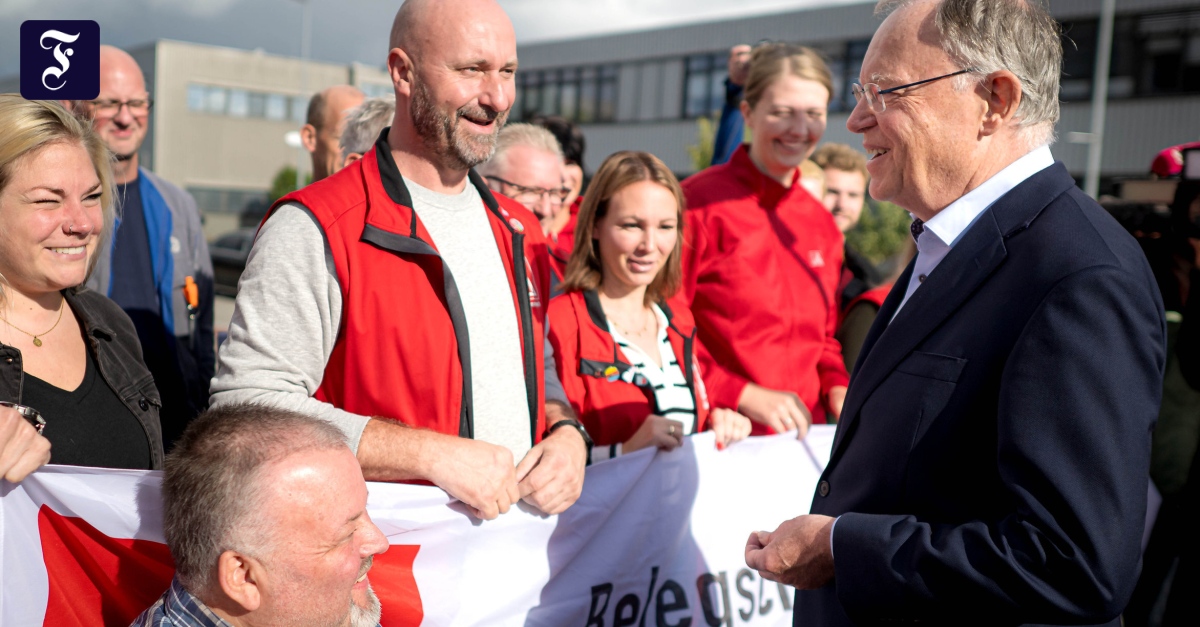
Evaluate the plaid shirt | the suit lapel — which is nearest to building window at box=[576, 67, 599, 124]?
the suit lapel

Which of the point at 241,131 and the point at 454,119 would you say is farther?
the point at 241,131

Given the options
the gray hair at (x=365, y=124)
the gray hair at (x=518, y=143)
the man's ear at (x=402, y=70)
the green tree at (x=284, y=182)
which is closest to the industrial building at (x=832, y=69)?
the green tree at (x=284, y=182)

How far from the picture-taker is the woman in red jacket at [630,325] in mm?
3547

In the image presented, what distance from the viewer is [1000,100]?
6.46 feet

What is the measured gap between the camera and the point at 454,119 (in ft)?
8.91

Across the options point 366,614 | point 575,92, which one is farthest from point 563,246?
point 575,92

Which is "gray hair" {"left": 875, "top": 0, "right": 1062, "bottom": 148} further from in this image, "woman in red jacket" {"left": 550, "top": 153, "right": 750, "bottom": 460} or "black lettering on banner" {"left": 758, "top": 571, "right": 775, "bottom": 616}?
"black lettering on banner" {"left": 758, "top": 571, "right": 775, "bottom": 616}

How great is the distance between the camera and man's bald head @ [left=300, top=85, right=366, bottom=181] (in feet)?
17.0

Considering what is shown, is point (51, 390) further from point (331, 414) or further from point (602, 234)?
point (602, 234)

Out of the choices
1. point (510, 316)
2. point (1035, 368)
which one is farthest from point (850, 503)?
point (510, 316)

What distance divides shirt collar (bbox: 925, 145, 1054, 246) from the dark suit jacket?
0.05 meters

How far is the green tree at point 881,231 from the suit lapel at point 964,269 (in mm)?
25427

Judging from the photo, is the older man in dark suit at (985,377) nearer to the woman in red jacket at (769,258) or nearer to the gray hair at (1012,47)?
the gray hair at (1012,47)

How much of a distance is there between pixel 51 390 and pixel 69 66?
120 centimetres
